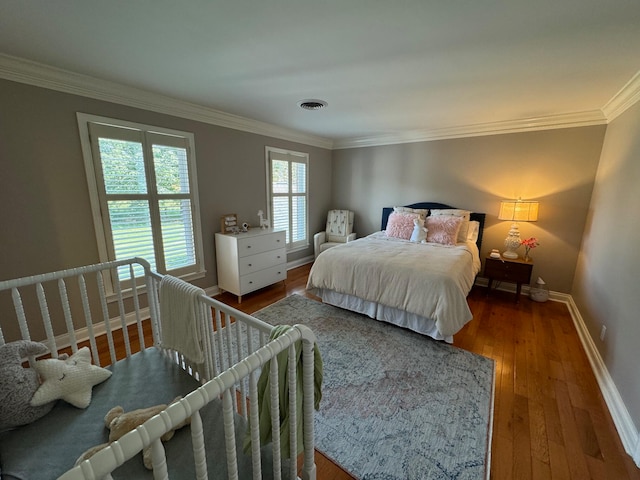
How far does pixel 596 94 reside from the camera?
7.98ft

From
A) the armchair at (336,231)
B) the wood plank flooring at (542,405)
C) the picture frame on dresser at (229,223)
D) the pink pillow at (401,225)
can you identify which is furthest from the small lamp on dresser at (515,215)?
the picture frame on dresser at (229,223)

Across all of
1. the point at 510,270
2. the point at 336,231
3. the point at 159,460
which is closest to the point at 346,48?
the point at 159,460

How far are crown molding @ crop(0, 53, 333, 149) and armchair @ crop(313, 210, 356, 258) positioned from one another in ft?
6.45

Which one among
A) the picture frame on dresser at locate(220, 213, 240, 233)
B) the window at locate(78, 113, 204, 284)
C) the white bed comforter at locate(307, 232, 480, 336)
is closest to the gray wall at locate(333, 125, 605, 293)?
the white bed comforter at locate(307, 232, 480, 336)

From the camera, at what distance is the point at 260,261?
351 centimetres

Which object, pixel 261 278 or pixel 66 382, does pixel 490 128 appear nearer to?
pixel 261 278

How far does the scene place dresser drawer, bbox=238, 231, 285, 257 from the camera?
325 centimetres

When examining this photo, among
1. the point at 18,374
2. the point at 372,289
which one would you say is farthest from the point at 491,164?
the point at 18,374

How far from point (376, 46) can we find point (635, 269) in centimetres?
231

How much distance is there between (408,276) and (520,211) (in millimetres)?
1913

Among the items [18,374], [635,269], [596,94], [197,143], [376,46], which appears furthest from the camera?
[197,143]

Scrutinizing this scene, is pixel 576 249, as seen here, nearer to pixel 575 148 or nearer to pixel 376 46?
pixel 575 148

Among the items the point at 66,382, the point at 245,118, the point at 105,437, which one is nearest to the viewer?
the point at 105,437

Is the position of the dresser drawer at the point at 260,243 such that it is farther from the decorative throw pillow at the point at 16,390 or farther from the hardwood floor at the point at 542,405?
the decorative throw pillow at the point at 16,390
